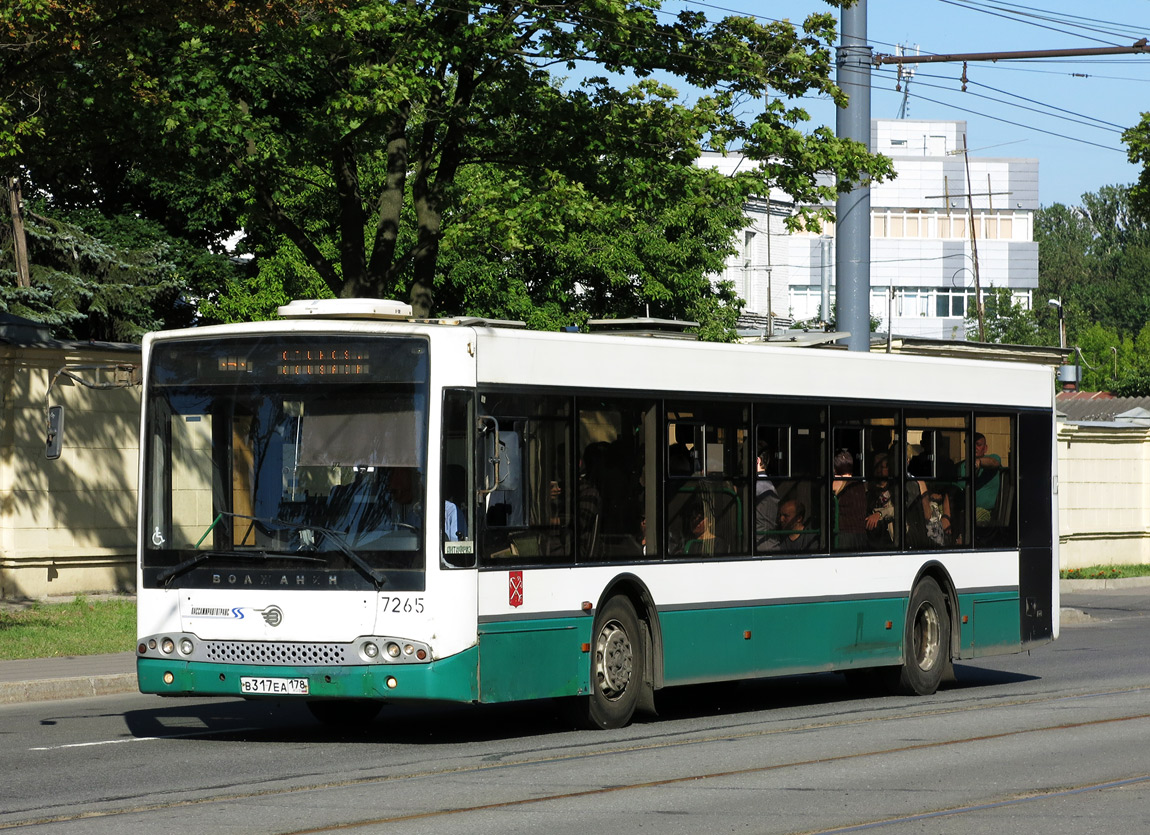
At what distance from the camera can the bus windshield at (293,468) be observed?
38.0ft

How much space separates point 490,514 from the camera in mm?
11945

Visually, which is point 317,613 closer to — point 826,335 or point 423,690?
point 423,690

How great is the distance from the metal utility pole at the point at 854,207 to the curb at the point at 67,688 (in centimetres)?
1090

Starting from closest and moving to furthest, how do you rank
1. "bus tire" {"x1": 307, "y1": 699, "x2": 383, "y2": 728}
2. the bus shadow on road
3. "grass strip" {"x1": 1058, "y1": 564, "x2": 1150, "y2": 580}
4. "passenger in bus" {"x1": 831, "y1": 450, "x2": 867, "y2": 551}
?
the bus shadow on road
"bus tire" {"x1": 307, "y1": 699, "x2": 383, "y2": 728}
"passenger in bus" {"x1": 831, "y1": 450, "x2": 867, "y2": 551}
"grass strip" {"x1": 1058, "y1": 564, "x2": 1150, "y2": 580}

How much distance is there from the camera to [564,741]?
12203 millimetres

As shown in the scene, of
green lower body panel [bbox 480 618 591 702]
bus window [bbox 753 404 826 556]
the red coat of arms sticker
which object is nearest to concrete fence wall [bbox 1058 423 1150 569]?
bus window [bbox 753 404 826 556]

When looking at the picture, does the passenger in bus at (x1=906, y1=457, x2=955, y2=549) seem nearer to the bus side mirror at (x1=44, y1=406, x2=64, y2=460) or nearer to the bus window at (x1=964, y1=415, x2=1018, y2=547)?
the bus window at (x1=964, y1=415, x2=1018, y2=547)

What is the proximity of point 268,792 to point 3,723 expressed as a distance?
465cm

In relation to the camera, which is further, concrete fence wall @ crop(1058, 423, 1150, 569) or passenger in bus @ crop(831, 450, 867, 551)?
concrete fence wall @ crop(1058, 423, 1150, 569)

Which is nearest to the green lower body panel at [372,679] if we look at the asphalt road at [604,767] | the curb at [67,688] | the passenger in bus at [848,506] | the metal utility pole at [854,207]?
the asphalt road at [604,767]

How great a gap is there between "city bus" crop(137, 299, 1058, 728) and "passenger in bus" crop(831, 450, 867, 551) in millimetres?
26

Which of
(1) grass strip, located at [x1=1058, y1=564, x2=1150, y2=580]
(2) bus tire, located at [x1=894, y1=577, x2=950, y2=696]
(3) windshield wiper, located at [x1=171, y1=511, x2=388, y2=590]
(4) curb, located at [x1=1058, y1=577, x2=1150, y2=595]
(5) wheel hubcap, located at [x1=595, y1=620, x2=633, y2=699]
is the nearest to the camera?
(3) windshield wiper, located at [x1=171, y1=511, x2=388, y2=590]

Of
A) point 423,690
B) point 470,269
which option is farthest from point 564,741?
point 470,269

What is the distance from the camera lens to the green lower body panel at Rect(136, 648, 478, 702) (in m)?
11.4
